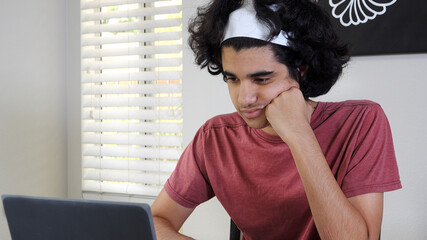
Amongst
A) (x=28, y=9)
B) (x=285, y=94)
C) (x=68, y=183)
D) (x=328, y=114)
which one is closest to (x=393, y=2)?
(x=328, y=114)

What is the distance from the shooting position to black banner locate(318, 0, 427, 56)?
166cm

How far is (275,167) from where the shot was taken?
4.01 ft

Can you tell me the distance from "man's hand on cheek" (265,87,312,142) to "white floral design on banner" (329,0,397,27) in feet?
2.73

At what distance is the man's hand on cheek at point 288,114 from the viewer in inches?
41.6

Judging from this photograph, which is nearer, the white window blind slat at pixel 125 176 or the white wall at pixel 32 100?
the white wall at pixel 32 100

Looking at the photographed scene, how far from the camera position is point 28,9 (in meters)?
2.07

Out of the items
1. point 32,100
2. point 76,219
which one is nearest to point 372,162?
point 76,219

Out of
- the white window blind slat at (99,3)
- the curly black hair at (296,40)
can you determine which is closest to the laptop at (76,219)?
the curly black hair at (296,40)

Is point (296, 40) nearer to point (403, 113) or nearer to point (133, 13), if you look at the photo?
point (403, 113)

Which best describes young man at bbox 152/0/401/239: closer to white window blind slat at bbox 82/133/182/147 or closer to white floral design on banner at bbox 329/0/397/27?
white floral design on banner at bbox 329/0/397/27

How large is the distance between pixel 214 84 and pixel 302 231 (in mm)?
1027

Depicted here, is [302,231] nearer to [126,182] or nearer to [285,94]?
[285,94]

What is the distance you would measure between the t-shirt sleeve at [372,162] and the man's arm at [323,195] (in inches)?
1.0

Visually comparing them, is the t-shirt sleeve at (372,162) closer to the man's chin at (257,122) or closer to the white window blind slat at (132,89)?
the man's chin at (257,122)
